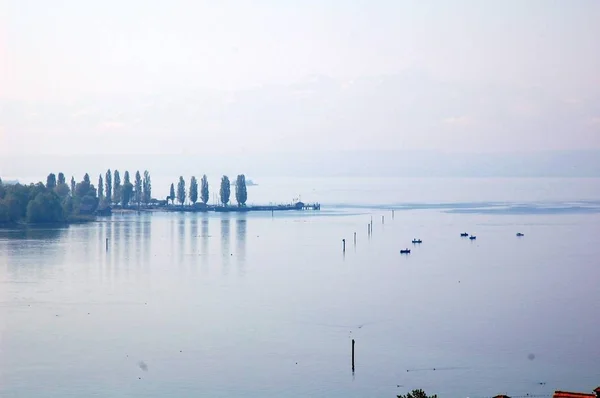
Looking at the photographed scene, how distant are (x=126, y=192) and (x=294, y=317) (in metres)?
73.2

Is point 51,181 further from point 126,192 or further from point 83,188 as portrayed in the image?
point 126,192

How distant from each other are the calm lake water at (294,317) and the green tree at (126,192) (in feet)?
124

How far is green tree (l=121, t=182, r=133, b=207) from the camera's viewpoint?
102812 millimetres

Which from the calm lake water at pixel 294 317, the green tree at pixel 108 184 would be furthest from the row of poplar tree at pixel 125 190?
the calm lake water at pixel 294 317

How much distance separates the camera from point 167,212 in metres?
Answer: 107

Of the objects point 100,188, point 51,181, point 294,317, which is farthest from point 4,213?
point 294,317

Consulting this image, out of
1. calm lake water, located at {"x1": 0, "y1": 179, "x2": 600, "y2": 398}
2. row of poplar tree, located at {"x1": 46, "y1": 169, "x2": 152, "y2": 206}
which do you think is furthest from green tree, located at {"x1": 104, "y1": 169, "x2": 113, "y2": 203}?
calm lake water, located at {"x1": 0, "y1": 179, "x2": 600, "y2": 398}

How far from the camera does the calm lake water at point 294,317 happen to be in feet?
79.6

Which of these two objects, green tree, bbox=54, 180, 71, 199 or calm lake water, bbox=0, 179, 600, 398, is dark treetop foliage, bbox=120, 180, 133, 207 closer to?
green tree, bbox=54, 180, 71, 199

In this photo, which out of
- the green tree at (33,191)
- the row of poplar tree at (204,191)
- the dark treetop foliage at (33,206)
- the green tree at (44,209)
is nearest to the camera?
the dark treetop foliage at (33,206)

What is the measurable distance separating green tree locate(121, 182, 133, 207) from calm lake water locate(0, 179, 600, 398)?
3793 cm

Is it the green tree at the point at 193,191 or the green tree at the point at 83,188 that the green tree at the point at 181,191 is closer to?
the green tree at the point at 193,191

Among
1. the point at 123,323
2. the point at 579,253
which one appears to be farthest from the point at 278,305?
the point at 579,253

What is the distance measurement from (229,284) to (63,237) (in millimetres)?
28627
